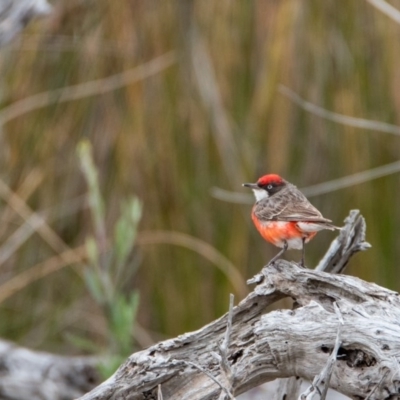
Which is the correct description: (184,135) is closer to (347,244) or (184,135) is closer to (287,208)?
(287,208)

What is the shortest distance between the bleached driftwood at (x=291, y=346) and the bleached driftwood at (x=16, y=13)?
61.6 inches

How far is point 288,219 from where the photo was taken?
2.74 metres

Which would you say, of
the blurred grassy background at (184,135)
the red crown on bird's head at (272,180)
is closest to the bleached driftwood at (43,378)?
the blurred grassy background at (184,135)

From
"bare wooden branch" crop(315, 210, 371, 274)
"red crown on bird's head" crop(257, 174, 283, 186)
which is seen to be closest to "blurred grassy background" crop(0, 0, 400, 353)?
"red crown on bird's head" crop(257, 174, 283, 186)

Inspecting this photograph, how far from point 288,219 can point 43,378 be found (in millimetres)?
1319

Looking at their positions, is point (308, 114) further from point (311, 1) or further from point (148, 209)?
point (148, 209)

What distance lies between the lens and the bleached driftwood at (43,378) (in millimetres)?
3580

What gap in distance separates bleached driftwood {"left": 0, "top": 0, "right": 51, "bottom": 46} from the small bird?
1090 millimetres

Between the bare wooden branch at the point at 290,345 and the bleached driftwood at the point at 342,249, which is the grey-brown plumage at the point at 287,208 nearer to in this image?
the bleached driftwood at the point at 342,249

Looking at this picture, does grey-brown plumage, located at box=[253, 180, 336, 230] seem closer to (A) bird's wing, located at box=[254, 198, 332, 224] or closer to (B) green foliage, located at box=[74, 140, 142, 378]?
(A) bird's wing, located at box=[254, 198, 332, 224]

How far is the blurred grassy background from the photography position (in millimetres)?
3750

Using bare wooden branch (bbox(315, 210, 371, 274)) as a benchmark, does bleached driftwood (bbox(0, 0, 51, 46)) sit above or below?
above

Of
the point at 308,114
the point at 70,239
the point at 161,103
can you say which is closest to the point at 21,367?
the point at 70,239

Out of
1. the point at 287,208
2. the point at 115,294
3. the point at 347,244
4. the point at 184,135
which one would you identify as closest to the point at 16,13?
the point at 184,135
